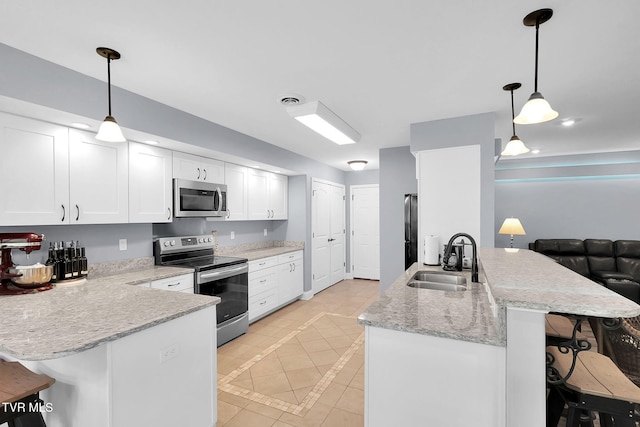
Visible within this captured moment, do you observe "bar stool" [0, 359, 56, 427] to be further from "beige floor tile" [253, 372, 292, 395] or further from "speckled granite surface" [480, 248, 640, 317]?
"speckled granite surface" [480, 248, 640, 317]

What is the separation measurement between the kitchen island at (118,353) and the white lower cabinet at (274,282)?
2034mm

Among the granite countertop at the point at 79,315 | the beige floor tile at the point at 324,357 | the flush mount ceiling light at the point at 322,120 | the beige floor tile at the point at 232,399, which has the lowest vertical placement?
the beige floor tile at the point at 324,357

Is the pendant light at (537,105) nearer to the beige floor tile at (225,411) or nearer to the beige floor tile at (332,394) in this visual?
the beige floor tile at (332,394)

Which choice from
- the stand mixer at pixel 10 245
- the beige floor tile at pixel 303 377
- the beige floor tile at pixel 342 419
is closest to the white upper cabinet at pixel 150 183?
the stand mixer at pixel 10 245

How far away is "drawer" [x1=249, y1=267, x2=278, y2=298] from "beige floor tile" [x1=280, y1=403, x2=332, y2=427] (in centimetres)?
192

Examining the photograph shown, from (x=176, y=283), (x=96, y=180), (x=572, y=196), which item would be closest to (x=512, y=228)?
(x=572, y=196)

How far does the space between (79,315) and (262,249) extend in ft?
11.0

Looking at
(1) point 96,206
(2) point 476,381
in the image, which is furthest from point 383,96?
(1) point 96,206

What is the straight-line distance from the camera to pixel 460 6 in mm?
1536

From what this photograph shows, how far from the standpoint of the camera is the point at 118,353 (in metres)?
1.40

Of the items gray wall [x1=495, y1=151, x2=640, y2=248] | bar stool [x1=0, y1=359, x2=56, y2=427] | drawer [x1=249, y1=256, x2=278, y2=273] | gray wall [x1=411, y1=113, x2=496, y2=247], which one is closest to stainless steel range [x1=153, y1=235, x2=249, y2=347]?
drawer [x1=249, y1=256, x2=278, y2=273]

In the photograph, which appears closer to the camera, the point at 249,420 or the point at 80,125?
the point at 249,420

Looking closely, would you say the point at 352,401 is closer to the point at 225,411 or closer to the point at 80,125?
the point at 225,411

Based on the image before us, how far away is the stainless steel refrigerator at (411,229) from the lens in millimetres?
4441
